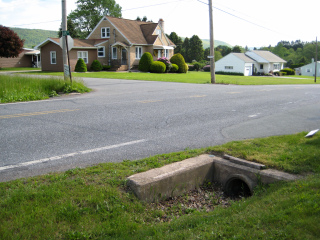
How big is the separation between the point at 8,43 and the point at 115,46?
16.0 metres

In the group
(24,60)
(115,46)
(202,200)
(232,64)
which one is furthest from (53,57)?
(232,64)

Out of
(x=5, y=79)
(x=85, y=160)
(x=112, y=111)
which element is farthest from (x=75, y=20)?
(x=85, y=160)

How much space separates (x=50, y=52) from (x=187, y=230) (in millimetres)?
40798

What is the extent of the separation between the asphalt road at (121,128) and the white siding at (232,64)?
58.9 meters

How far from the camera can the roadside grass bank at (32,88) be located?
1346cm

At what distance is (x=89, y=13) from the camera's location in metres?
74.1

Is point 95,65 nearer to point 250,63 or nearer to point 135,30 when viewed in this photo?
point 135,30

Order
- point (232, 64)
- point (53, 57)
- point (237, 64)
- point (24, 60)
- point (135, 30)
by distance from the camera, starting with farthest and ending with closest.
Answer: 1. point (232, 64)
2. point (237, 64)
3. point (24, 60)
4. point (135, 30)
5. point (53, 57)

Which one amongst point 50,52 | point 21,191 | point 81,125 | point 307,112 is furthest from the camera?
point 50,52

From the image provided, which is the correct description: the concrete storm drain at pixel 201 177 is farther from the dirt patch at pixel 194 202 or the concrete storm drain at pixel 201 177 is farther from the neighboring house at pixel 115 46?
the neighboring house at pixel 115 46

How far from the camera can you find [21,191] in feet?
12.7

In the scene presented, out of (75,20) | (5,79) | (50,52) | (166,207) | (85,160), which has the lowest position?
(166,207)

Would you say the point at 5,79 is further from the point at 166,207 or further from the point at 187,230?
the point at 187,230

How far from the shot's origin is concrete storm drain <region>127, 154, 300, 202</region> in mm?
4266
